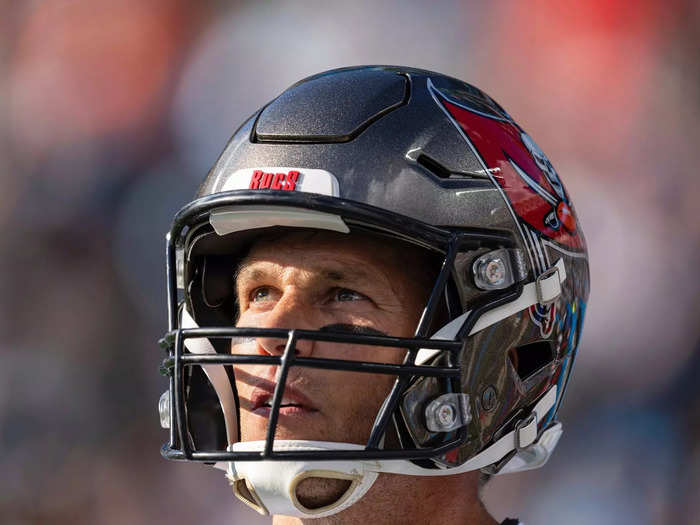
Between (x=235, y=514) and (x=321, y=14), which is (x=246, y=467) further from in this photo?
(x=321, y=14)

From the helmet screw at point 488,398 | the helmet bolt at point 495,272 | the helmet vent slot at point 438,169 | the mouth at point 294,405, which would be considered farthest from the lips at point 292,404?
the helmet vent slot at point 438,169

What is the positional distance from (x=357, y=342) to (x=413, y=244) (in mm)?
339

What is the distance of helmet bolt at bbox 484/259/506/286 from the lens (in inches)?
83.5

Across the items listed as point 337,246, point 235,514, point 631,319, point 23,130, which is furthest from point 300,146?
point 23,130

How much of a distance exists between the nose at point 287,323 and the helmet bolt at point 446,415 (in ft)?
0.96

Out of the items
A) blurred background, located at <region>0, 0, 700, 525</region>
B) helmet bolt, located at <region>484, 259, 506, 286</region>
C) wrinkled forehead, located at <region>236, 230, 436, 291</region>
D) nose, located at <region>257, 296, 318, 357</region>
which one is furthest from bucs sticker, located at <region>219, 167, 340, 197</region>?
blurred background, located at <region>0, 0, 700, 525</region>

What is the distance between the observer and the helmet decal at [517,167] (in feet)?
7.39

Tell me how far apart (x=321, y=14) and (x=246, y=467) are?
3630 millimetres

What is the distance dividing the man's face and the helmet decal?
27 centimetres

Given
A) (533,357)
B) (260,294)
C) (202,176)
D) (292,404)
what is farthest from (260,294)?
(202,176)

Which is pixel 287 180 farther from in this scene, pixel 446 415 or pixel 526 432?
pixel 526 432

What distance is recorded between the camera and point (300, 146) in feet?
7.25

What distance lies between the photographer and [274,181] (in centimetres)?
215

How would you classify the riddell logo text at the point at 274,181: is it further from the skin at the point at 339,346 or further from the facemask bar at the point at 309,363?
the facemask bar at the point at 309,363
